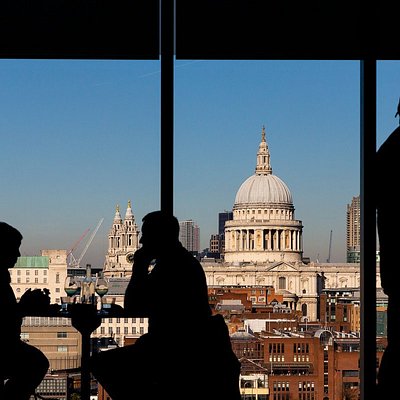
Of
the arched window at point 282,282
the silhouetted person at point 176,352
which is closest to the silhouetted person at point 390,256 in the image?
the silhouetted person at point 176,352

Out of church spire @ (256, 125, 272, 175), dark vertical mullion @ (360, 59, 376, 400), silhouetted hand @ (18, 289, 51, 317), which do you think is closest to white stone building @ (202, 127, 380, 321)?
church spire @ (256, 125, 272, 175)

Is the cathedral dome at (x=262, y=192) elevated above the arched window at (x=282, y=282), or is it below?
above

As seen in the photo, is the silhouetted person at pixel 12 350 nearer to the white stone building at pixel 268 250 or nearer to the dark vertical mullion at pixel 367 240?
the dark vertical mullion at pixel 367 240

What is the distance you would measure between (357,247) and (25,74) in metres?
1.69

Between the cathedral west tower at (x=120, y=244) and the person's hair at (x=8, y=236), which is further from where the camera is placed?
the cathedral west tower at (x=120, y=244)

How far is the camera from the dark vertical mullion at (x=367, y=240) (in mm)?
2775

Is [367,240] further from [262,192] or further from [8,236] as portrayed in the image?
[262,192]

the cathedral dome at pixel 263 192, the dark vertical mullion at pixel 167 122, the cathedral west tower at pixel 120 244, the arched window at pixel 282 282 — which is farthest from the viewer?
the cathedral dome at pixel 263 192

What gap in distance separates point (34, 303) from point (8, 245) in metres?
0.20

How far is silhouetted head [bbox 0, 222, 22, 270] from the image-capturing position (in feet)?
8.17

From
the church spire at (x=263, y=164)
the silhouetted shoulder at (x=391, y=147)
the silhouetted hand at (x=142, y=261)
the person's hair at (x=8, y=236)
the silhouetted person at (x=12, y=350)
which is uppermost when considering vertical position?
the church spire at (x=263, y=164)

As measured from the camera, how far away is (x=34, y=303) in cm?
255

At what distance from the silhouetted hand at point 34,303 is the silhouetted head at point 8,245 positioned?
12cm

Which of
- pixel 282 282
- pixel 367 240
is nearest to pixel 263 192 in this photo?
pixel 282 282
